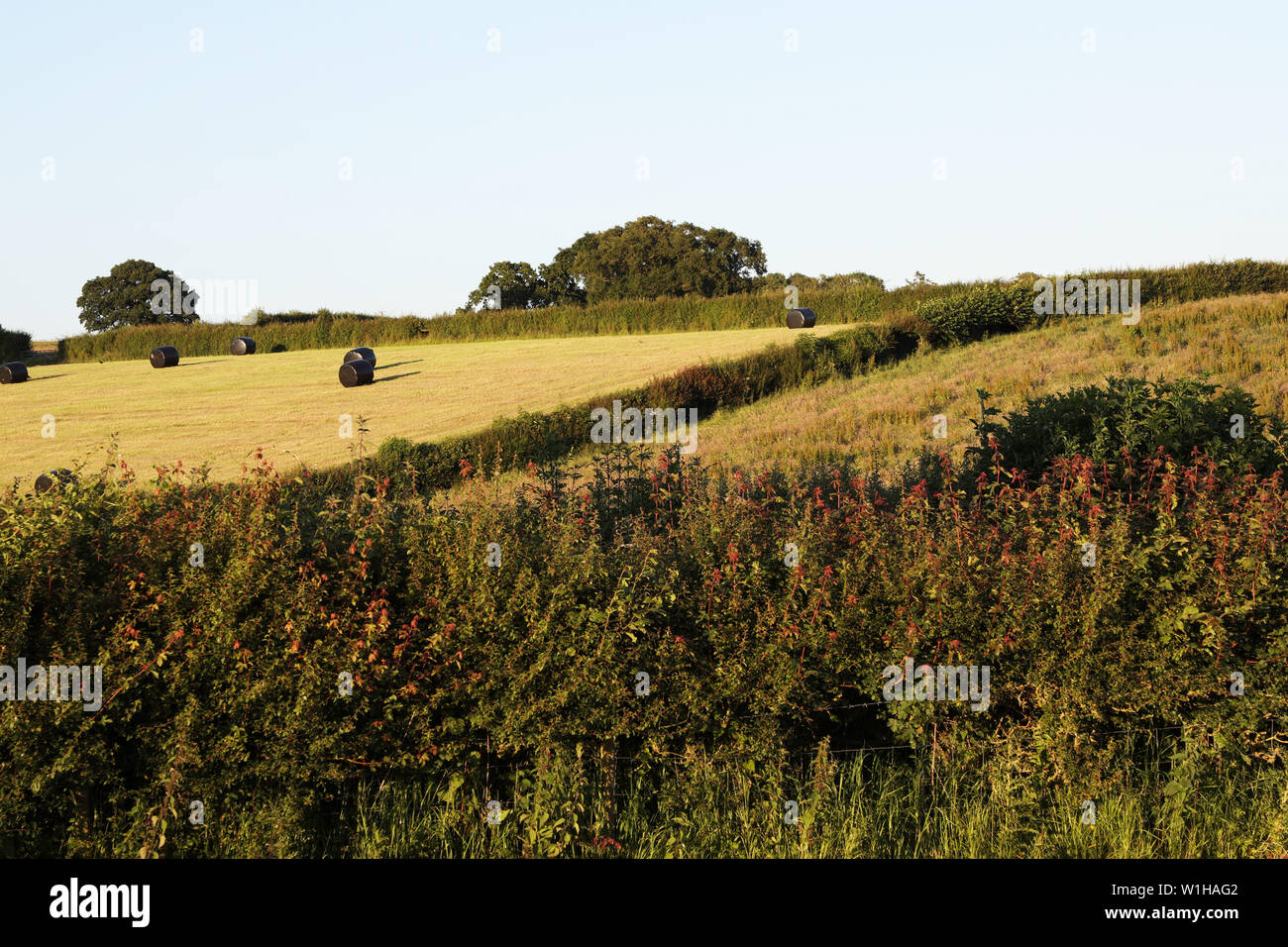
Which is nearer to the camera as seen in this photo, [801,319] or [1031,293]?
[1031,293]

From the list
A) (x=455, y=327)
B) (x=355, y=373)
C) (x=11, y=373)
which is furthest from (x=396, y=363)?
(x=11, y=373)

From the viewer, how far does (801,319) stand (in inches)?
1805

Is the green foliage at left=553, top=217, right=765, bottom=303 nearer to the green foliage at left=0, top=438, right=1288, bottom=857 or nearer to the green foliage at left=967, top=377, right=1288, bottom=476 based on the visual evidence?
the green foliage at left=967, top=377, right=1288, bottom=476

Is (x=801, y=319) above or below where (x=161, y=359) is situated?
above

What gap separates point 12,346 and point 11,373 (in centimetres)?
1532

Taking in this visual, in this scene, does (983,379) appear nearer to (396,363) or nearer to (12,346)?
(396,363)

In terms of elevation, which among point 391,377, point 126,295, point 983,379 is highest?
point 126,295

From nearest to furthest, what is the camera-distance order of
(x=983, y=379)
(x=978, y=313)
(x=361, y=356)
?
(x=983, y=379) → (x=361, y=356) → (x=978, y=313)

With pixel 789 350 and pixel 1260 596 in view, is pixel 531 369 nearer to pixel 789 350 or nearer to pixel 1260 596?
pixel 789 350

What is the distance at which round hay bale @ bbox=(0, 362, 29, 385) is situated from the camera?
4066 cm

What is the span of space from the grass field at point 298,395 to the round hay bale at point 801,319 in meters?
0.95

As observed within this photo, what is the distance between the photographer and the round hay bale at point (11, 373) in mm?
40656

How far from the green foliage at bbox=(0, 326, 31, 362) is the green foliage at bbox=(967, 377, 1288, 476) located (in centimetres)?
5578

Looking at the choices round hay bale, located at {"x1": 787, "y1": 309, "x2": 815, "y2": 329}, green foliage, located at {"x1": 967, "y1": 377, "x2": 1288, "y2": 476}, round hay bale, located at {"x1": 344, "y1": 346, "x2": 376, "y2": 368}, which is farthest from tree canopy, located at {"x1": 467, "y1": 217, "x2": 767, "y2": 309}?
green foliage, located at {"x1": 967, "y1": 377, "x2": 1288, "y2": 476}
